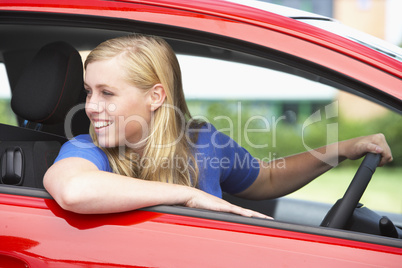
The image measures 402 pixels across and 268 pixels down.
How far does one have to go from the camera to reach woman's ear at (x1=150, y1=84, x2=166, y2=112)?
165cm

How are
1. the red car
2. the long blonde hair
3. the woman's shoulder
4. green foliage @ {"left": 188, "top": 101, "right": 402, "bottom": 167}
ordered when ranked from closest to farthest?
1. the red car
2. the woman's shoulder
3. the long blonde hair
4. green foliage @ {"left": 188, "top": 101, "right": 402, "bottom": 167}

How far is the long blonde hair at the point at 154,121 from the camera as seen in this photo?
63.2 inches

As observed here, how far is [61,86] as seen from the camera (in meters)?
1.69

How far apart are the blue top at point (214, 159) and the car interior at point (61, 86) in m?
0.18

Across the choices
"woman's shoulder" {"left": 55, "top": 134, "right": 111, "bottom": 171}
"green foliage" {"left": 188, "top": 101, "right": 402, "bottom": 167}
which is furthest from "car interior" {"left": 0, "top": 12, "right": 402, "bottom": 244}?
"green foliage" {"left": 188, "top": 101, "right": 402, "bottom": 167}

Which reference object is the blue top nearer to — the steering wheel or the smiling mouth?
the smiling mouth

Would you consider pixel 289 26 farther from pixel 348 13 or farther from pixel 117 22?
pixel 348 13

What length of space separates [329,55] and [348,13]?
40.0ft

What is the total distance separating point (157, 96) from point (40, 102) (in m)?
0.40

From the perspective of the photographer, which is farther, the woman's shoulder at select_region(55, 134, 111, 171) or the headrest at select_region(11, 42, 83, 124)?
the headrest at select_region(11, 42, 83, 124)

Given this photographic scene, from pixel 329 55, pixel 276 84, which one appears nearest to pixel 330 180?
pixel 276 84

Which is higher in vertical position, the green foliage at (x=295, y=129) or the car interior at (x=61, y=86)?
the green foliage at (x=295, y=129)

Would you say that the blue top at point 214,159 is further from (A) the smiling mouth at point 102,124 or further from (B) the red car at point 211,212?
(B) the red car at point 211,212

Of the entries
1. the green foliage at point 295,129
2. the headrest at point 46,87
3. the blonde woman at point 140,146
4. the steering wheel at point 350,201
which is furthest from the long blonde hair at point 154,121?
the green foliage at point 295,129
